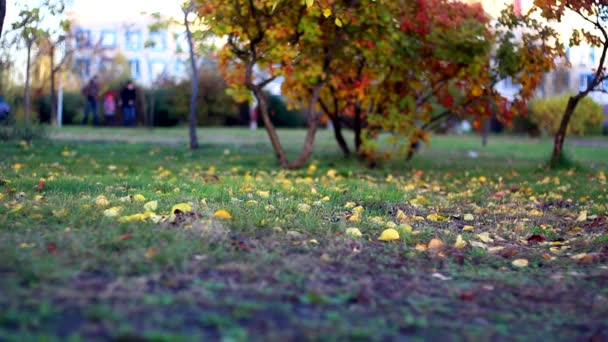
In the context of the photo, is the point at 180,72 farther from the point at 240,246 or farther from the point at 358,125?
the point at 240,246

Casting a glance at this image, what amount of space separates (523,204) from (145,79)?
3459cm

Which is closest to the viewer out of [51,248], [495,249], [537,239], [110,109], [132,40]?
[51,248]

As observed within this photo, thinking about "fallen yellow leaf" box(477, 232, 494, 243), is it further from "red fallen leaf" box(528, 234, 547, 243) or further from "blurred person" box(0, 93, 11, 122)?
"blurred person" box(0, 93, 11, 122)

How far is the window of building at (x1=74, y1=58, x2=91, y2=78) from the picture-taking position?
999 inches

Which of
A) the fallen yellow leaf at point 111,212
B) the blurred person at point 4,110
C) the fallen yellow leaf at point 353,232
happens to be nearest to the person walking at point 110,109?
the blurred person at point 4,110

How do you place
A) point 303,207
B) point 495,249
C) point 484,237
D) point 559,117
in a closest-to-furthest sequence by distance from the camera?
point 495,249 < point 484,237 < point 303,207 < point 559,117

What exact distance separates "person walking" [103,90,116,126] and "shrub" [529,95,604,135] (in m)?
18.0

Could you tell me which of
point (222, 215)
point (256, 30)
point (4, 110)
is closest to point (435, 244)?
point (222, 215)

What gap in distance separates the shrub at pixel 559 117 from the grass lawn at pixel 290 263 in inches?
736

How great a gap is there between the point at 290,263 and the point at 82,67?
2458 centimetres

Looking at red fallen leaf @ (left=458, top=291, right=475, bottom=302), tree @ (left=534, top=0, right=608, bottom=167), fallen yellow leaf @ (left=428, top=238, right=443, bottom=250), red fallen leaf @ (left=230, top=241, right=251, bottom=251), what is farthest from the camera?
tree @ (left=534, top=0, right=608, bottom=167)

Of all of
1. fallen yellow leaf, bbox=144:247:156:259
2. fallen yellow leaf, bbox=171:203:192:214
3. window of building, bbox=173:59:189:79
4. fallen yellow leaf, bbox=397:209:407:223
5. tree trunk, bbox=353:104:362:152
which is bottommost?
fallen yellow leaf, bbox=397:209:407:223

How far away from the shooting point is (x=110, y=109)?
2838 centimetres

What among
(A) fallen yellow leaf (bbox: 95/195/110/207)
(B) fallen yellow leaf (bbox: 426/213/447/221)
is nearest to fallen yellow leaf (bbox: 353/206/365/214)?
(B) fallen yellow leaf (bbox: 426/213/447/221)
